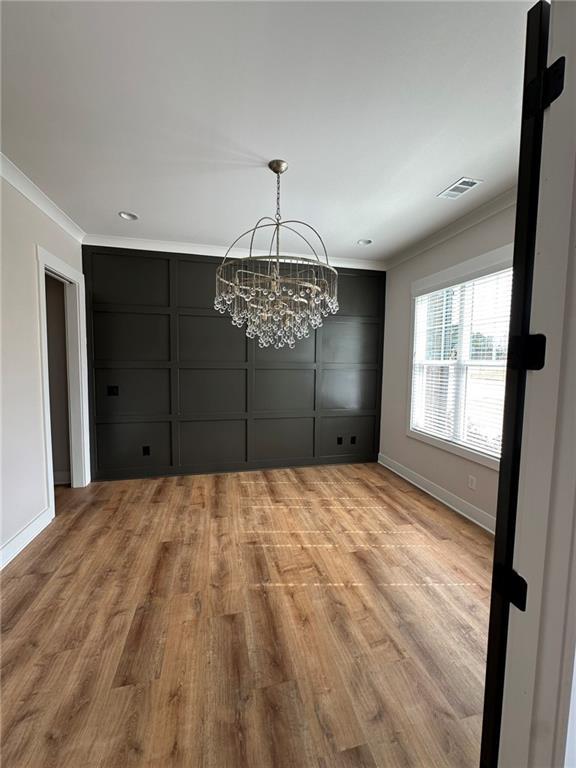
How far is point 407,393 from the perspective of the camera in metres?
3.94

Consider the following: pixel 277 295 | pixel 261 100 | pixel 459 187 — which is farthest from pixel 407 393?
pixel 261 100

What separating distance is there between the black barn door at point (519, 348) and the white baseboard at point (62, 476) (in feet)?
13.7

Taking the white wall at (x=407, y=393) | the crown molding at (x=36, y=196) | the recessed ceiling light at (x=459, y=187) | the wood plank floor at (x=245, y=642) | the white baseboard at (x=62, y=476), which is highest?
the recessed ceiling light at (x=459, y=187)

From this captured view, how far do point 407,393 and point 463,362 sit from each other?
3.04ft

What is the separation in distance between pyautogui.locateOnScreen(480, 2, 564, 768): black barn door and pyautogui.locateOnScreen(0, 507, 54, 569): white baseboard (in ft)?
9.37

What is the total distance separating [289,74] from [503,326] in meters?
2.30

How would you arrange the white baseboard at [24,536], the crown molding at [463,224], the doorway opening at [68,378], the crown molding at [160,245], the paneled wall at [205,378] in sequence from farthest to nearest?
the paneled wall at [205,378] → the crown molding at [160,245] → the doorway opening at [68,378] → the crown molding at [463,224] → the white baseboard at [24,536]

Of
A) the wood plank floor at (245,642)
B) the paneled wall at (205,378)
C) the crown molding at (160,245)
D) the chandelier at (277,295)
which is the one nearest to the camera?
the wood plank floor at (245,642)

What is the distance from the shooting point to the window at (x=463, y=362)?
2.72 metres

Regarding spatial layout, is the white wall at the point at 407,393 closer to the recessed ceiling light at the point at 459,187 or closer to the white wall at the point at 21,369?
the recessed ceiling light at the point at 459,187

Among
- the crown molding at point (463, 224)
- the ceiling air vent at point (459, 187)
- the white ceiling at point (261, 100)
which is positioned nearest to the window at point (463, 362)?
the crown molding at point (463, 224)

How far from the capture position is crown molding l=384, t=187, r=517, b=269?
2.54 meters

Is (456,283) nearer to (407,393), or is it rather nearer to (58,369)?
(407,393)

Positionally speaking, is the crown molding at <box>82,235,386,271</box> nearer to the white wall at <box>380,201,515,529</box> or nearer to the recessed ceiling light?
the white wall at <box>380,201,515,529</box>
